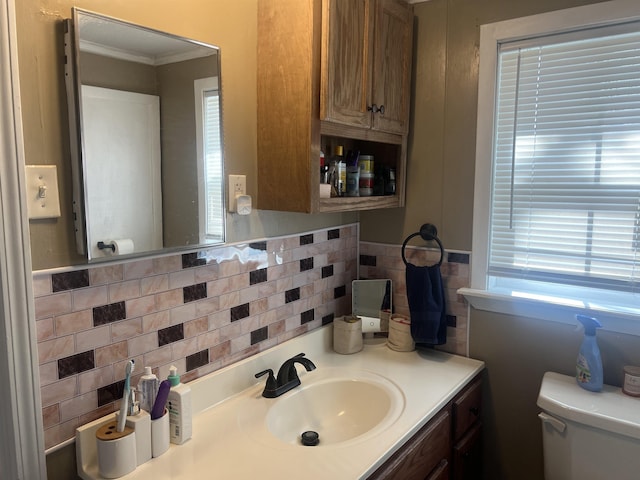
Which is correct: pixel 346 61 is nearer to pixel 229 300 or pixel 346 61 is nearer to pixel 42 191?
pixel 229 300

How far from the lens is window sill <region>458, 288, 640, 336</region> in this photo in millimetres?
1560

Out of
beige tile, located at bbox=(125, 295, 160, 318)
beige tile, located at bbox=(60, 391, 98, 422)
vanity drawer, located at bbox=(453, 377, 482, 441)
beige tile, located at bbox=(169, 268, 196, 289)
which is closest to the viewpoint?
beige tile, located at bbox=(60, 391, 98, 422)

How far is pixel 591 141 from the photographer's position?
5.30 feet

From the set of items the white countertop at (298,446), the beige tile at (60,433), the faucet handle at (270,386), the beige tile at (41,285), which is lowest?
the white countertop at (298,446)

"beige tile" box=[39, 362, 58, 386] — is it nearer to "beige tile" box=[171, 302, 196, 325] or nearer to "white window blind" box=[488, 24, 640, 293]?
"beige tile" box=[171, 302, 196, 325]

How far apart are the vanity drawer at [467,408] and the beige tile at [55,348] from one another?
120cm

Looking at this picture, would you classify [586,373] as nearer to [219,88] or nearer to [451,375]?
[451,375]

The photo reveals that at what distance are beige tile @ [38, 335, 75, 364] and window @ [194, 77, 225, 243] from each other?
435 mm

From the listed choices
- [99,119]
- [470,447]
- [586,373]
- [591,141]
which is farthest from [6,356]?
[591,141]

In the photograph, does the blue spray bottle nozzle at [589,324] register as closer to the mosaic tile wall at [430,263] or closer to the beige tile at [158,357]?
the mosaic tile wall at [430,263]

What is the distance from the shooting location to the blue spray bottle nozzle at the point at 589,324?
5.12 feet

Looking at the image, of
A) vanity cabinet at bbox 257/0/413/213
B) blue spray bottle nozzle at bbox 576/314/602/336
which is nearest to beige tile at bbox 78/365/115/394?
vanity cabinet at bbox 257/0/413/213

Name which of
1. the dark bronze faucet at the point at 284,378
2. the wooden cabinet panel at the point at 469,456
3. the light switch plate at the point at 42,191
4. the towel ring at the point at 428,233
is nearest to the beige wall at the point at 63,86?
the light switch plate at the point at 42,191

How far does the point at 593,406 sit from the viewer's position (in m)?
1.50
